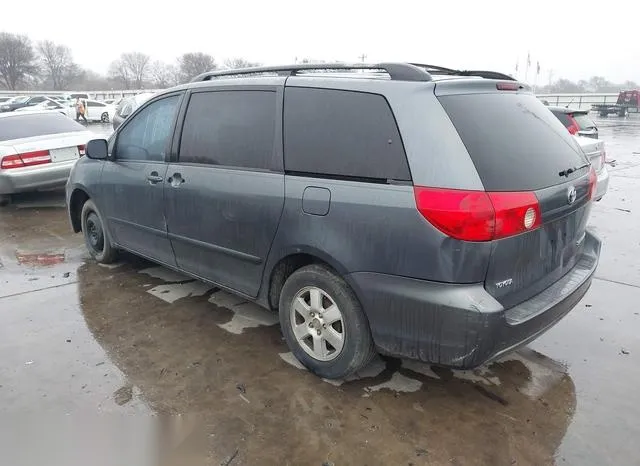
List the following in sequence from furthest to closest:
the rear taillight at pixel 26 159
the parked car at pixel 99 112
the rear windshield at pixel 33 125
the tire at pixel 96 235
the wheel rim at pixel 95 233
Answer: the parked car at pixel 99 112, the rear windshield at pixel 33 125, the rear taillight at pixel 26 159, the wheel rim at pixel 95 233, the tire at pixel 96 235

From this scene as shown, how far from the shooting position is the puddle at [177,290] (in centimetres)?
441

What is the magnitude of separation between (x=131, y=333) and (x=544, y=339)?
300 cm

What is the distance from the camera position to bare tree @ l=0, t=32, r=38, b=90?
7762cm

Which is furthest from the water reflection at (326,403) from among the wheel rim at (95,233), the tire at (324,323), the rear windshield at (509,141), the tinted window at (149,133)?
the wheel rim at (95,233)

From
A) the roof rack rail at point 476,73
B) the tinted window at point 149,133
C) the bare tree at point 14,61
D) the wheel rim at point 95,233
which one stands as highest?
the bare tree at point 14,61

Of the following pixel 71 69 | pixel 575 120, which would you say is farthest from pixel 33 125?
pixel 71 69

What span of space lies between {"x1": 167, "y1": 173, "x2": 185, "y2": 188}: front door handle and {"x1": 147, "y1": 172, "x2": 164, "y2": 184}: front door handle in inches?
5.3

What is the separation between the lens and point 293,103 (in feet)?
10.3

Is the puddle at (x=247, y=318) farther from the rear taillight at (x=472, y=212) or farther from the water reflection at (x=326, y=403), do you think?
the rear taillight at (x=472, y=212)

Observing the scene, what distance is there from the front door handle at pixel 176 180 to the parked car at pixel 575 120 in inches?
244

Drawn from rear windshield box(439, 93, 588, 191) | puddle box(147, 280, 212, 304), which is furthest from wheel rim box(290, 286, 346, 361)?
puddle box(147, 280, 212, 304)

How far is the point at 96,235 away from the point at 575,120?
786cm

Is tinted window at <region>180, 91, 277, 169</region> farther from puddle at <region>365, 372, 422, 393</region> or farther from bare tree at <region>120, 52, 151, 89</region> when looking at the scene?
bare tree at <region>120, 52, 151, 89</region>

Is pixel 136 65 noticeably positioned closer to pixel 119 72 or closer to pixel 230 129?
pixel 119 72
